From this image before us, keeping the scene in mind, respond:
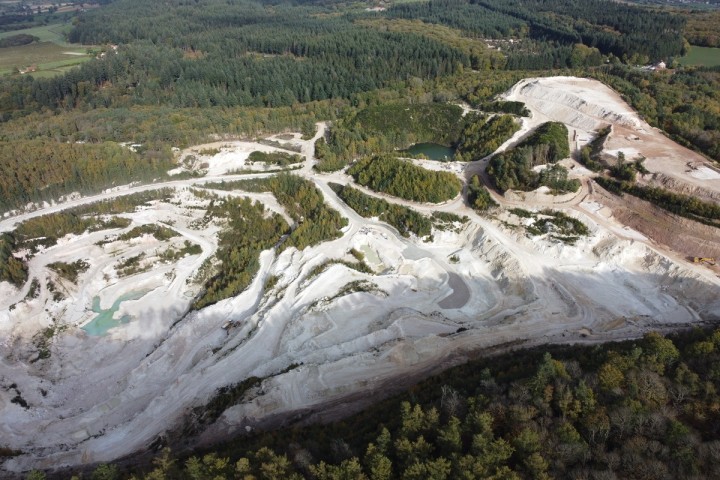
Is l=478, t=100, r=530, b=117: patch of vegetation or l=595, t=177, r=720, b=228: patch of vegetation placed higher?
l=478, t=100, r=530, b=117: patch of vegetation

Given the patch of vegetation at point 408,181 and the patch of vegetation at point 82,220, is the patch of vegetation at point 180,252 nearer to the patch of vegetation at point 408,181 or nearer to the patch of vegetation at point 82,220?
the patch of vegetation at point 82,220

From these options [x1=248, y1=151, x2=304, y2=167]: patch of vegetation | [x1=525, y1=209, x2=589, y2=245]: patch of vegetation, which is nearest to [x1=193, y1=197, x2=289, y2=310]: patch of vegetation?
[x1=248, y1=151, x2=304, y2=167]: patch of vegetation

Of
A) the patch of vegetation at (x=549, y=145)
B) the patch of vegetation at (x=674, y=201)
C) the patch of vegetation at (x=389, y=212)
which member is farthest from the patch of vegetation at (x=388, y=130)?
the patch of vegetation at (x=674, y=201)

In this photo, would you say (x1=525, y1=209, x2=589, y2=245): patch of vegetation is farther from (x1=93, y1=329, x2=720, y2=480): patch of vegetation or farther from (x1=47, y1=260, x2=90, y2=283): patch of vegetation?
(x1=47, y1=260, x2=90, y2=283): patch of vegetation

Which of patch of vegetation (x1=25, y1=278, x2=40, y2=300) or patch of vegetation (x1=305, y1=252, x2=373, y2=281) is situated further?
patch of vegetation (x1=25, y1=278, x2=40, y2=300)

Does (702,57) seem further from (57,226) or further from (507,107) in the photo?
(57,226)

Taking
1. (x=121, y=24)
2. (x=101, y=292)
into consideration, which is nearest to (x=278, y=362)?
(x=101, y=292)
